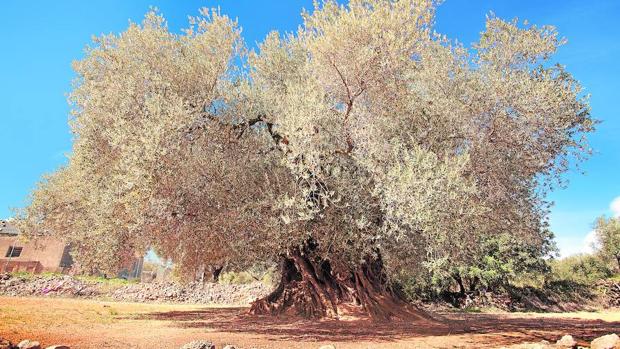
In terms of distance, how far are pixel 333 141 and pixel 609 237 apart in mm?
50131

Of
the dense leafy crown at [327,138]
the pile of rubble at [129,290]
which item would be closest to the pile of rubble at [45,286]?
the pile of rubble at [129,290]

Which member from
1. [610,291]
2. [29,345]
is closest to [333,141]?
[29,345]

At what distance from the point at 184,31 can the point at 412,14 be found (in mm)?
9503

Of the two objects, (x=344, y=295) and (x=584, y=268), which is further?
(x=584, y=268)

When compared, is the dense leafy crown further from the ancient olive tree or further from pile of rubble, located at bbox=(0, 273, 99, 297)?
pile of rubble, located at bbox=(0, 273, 99, 297)

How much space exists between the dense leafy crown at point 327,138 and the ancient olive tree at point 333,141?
7 centimetres

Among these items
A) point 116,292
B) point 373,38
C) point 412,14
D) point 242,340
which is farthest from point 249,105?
point 116,292

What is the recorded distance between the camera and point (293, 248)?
1630 cm

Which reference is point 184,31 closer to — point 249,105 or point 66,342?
point 249,105

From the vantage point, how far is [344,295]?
1678 cm

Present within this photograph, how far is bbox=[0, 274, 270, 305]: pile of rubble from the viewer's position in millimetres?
32219

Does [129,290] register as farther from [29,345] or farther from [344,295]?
[29,345]

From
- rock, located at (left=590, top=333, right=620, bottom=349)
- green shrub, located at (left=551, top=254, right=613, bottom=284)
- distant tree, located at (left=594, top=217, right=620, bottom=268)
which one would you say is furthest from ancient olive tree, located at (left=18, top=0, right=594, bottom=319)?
distant tree, located at (left=594, top=217, right=620, bottom=268)

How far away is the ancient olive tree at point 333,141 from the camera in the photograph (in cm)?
1265
